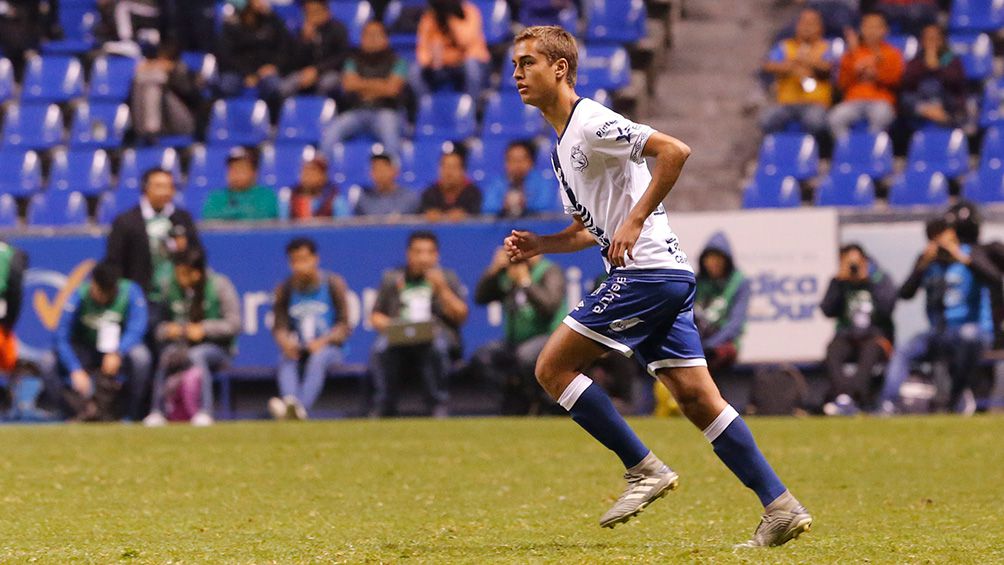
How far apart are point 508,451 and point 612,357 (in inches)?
132

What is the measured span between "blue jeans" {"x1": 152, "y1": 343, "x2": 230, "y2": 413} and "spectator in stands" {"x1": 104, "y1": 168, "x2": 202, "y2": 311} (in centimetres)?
55

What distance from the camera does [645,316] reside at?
6.79 meters

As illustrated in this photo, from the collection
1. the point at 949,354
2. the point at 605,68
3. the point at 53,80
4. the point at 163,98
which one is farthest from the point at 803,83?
the point at 53,80

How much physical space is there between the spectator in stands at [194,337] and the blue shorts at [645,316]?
9168mm

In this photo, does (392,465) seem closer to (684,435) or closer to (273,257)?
(684,435)

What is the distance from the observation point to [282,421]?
15.5 metres

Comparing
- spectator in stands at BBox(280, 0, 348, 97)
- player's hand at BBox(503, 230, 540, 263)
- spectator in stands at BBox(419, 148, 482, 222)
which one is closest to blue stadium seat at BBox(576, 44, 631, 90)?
spectator in stands at BBox(280, 0, 348, 97)

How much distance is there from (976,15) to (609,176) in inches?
538

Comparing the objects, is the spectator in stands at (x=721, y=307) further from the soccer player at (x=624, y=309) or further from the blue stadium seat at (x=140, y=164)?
the soccer player at (x=624, y=309)

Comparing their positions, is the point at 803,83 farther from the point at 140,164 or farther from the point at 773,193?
the point at 140,164

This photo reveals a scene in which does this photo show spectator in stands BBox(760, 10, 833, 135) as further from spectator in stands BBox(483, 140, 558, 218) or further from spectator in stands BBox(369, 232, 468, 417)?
spectator in stands BBox(369, 232, 468, 417)

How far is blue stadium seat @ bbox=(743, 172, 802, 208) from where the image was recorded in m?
17.1

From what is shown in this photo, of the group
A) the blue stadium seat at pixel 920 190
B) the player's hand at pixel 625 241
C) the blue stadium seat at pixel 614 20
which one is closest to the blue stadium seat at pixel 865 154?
the blue stadium seat at pixel 920 190

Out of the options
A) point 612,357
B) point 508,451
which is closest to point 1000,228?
point 612,357
